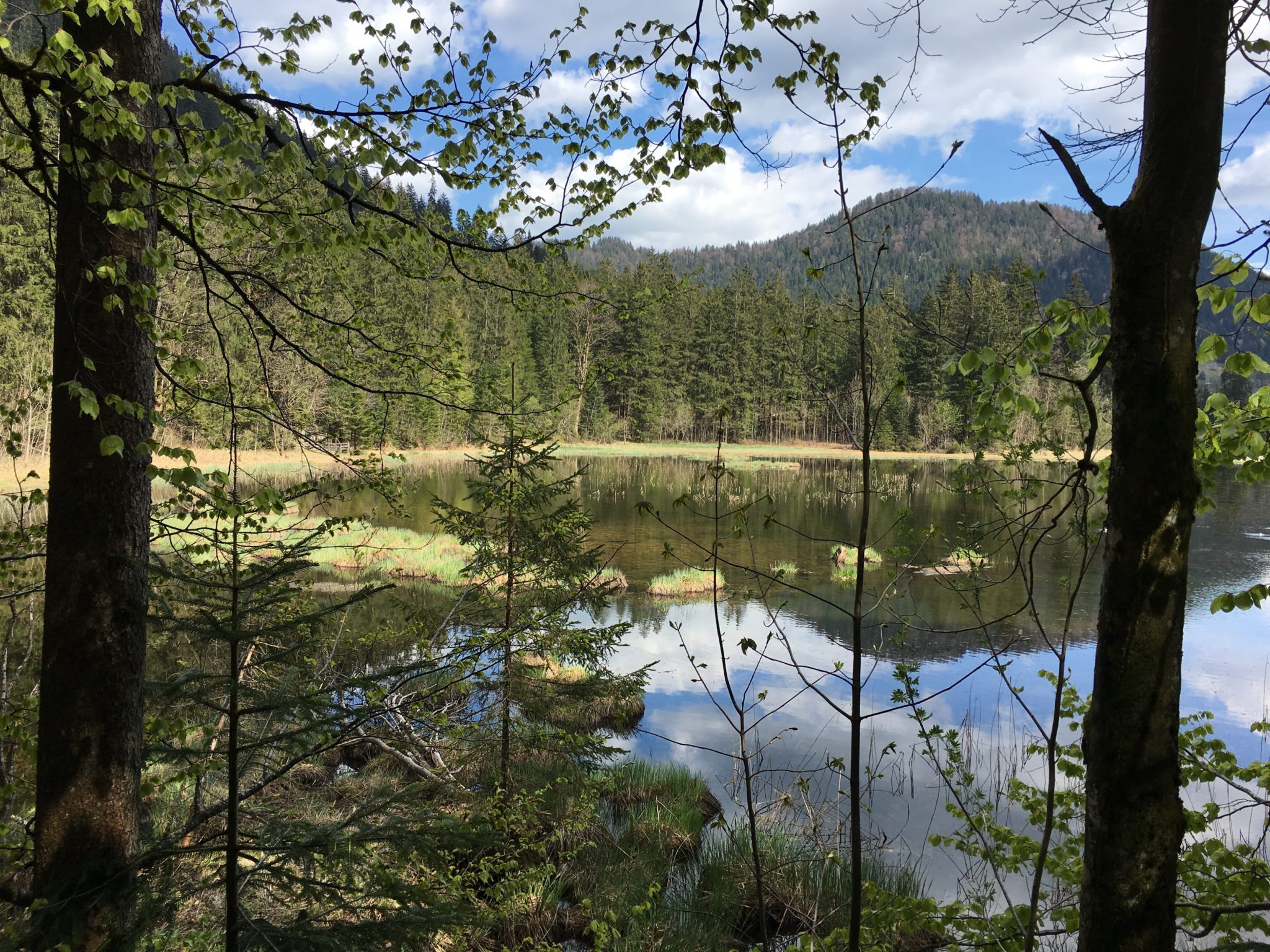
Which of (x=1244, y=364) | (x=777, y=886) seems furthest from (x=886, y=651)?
(x=1244, y=364)

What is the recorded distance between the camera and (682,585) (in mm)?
16812

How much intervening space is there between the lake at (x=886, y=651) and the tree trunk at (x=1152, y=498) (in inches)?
16.1

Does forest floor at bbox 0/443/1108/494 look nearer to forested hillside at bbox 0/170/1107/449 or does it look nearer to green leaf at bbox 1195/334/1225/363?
forested hillside at bbox 0/170/1107/449

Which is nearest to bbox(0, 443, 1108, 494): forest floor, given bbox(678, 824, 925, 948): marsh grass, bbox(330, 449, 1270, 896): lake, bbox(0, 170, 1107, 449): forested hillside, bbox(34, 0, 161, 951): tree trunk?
bbox(0, 170, 1107, 449): forested hillside

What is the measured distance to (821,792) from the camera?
7715 mm

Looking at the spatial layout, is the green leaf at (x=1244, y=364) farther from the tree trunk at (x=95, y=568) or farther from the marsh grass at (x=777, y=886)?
the marsh grass at (x=777, y=886)

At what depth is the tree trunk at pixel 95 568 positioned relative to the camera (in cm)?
254

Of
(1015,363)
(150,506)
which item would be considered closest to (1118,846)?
(1015,363)

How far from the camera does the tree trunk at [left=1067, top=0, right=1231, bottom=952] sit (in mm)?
1870

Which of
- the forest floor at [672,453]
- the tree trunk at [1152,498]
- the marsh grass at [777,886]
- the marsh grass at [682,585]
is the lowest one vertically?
the marsh grass at [777,886]

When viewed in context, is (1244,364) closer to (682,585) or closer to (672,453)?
(682,585)

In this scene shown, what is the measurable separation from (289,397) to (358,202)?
2.47m

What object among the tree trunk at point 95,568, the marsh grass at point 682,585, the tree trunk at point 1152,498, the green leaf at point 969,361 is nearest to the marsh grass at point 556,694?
the tree trunk at point 95,568

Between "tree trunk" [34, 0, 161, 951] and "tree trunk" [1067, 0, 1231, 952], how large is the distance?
3.09 meters
